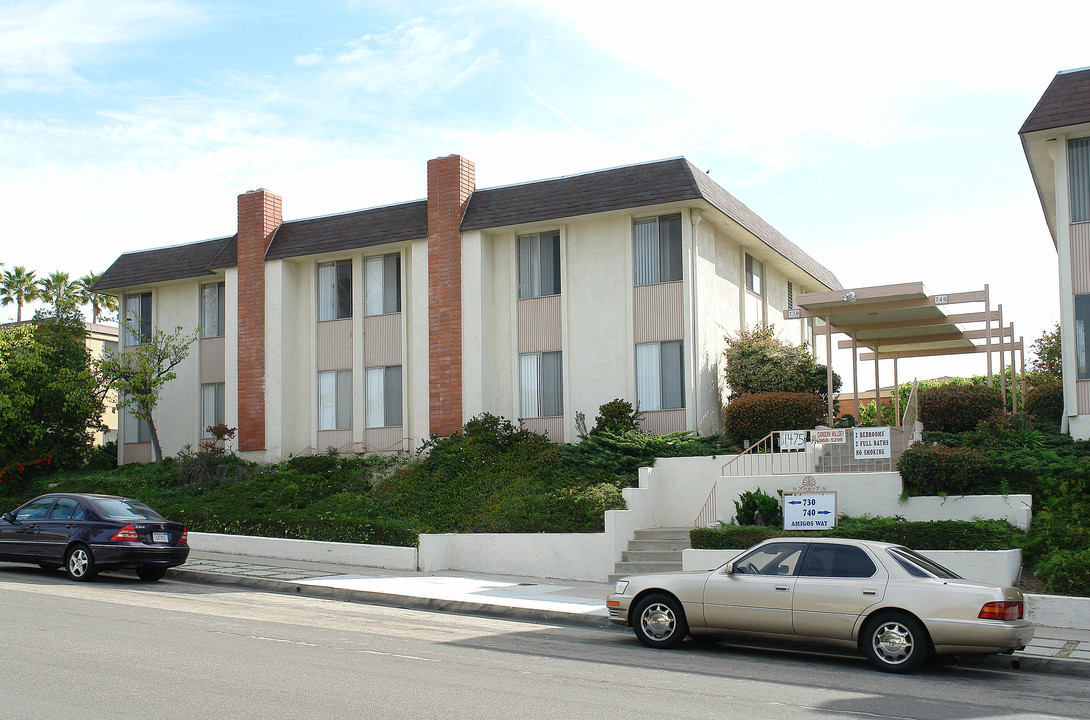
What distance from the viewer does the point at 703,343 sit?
79.9 ft

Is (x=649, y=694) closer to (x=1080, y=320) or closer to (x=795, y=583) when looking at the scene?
(x=795, y=583)

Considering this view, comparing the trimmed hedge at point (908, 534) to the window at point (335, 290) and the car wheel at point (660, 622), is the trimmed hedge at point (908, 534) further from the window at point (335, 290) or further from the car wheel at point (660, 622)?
the window at point (335, 290)

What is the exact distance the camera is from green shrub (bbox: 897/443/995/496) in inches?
650

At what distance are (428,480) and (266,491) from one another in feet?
13.9

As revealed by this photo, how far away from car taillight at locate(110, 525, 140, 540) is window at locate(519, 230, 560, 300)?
1241cm

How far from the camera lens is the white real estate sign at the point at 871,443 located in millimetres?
17500

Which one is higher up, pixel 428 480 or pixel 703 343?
pixel 703 343

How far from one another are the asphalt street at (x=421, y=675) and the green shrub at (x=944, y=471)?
622 cm

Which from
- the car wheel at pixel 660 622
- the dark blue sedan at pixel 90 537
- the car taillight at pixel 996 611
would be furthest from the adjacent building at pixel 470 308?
the car taillight at pixel 996 611

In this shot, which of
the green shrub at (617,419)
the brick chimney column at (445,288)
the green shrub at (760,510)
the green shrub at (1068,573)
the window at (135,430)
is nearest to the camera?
the green shrub at (1068,573)

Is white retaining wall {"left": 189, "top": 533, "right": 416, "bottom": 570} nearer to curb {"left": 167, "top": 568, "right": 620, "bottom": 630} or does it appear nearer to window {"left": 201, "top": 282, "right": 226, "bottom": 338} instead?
curb {"left": 167, "top": 568, "right": 620, "bottom": 630}

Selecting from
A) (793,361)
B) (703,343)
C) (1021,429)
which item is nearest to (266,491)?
(703,343)

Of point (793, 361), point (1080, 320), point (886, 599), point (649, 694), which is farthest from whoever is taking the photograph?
point (793, 361)

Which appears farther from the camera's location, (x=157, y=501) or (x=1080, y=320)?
(x=157, y=501)
